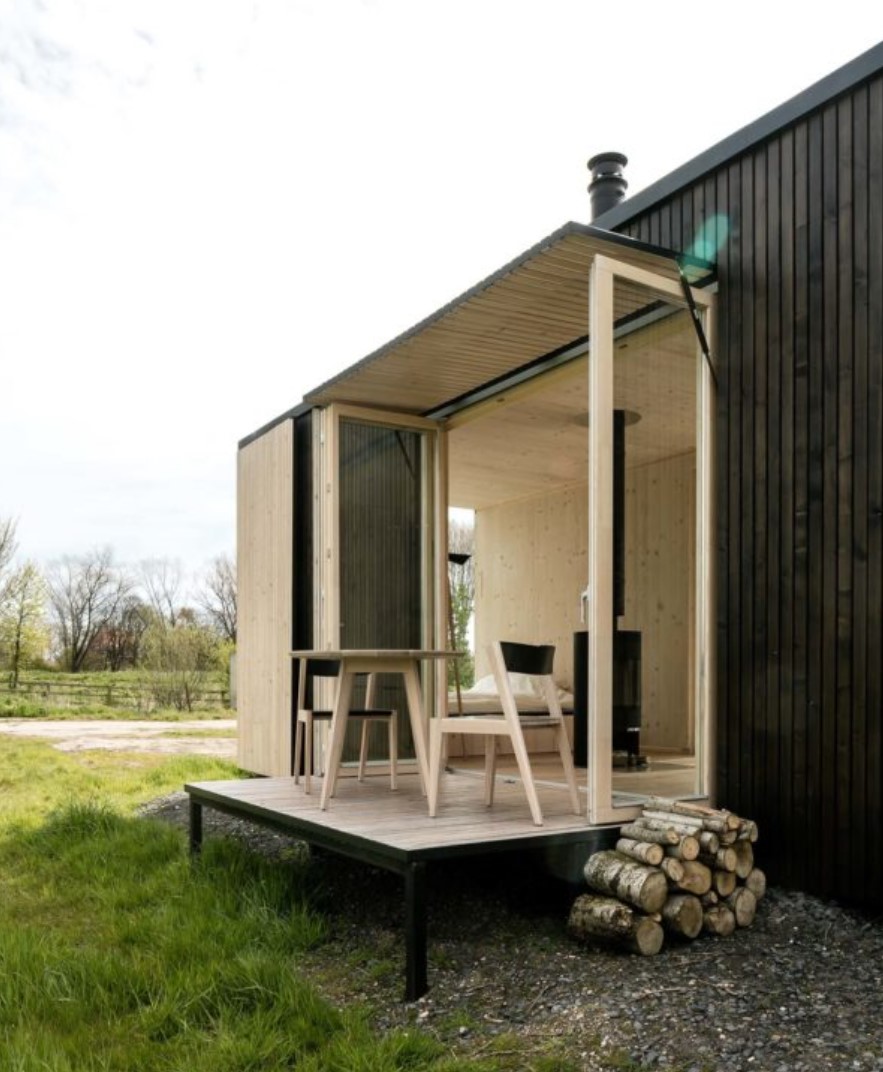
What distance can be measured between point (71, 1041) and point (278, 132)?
8.38 meters

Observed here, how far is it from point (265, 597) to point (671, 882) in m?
4.76

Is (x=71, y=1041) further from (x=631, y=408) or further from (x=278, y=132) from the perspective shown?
(x=278, y=132)

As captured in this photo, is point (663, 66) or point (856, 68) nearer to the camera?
point (856, 68)

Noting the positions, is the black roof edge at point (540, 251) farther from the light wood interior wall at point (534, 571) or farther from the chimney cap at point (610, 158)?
the light wood interior wall at point (534, 571)

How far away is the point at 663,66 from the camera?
7.14 m

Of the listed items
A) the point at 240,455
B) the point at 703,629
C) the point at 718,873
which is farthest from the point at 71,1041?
the point at 240,455

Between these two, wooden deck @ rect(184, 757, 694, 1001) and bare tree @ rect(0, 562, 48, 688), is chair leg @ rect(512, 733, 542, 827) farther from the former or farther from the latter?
bare tree @ rect(0, 562, 48, 688)

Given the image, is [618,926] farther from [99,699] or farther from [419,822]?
[99,699]

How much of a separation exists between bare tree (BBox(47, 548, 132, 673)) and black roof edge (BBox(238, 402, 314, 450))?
19.0 metres

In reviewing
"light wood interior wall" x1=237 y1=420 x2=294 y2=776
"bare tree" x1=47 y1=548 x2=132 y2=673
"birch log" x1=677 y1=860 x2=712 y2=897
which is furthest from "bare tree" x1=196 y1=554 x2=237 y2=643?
"birch log" x1=677 y1=860 x2=712 y2=897

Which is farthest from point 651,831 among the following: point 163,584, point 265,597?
point 163,584

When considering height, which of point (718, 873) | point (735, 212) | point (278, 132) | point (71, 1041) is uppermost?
point (278, 132)

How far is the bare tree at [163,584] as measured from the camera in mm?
29469

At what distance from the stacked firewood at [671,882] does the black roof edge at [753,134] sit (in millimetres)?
2722
